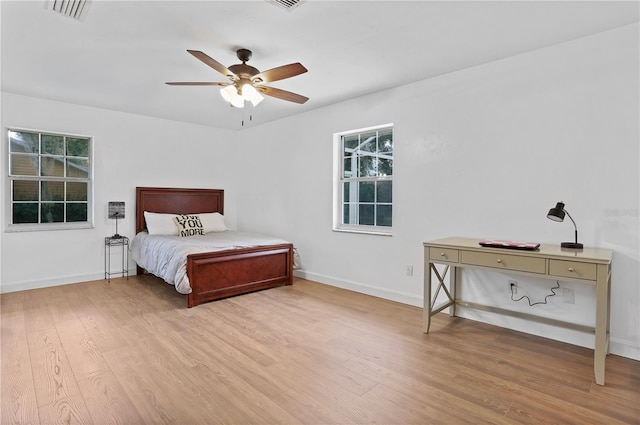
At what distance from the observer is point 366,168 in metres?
4.30

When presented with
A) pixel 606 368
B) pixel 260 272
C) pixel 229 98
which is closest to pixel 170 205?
pixel 260 272

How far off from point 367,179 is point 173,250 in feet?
8.13

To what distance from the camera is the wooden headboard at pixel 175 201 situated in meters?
5.09

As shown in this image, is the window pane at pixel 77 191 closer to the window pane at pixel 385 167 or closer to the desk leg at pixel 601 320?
the window pane at pixel 385 167

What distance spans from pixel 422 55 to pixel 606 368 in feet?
9.11

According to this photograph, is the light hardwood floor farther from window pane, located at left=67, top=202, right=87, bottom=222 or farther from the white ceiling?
the white ceiling

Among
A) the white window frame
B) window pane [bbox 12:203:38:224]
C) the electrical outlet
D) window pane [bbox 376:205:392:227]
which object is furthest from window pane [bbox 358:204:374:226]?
window pane [bbox 12:203:38:224]

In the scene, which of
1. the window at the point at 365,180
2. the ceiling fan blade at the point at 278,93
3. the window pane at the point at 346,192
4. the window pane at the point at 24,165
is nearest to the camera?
the ceiling fan blade at the point at 278,93

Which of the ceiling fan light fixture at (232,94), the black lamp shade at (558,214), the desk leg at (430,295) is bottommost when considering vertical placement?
the desk leg at (430,295)

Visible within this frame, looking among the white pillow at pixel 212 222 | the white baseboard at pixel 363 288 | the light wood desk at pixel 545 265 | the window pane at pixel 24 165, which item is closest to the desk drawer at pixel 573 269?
the light wood desk at pixel 545 265

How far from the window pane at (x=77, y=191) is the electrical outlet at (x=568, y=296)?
5750 millimetres

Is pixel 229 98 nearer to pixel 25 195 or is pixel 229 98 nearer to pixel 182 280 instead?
pixel 182 280

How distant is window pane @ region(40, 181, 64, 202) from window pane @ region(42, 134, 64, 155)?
412 millimetres

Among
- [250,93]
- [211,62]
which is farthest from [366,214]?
[211,62]
